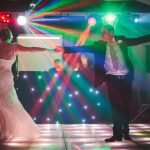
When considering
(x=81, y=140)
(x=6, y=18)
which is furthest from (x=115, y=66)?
(x=6, y=18)

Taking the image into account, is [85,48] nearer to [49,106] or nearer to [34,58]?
[49,106]

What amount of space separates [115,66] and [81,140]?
58.4 inches

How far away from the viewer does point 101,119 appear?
31.5 ft

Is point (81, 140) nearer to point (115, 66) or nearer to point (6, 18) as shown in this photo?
point (115, 66)

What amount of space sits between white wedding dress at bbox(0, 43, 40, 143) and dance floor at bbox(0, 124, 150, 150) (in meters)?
0.29

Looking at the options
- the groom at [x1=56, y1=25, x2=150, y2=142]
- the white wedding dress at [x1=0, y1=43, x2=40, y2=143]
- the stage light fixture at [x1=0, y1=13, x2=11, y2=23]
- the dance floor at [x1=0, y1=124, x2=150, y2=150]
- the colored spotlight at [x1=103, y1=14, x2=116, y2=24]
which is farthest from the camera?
the colored spotlight at [x1=103, y1=14, x2=116, y2=24]

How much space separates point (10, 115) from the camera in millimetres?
6465

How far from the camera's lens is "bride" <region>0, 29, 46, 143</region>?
6.39 m

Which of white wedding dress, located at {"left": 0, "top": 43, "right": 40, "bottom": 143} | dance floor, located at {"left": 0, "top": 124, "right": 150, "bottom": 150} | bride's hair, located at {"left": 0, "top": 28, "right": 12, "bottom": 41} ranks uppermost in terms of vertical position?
bride's hair, located at {"left": 0, "top": 28, "right": 12, "bottom": 41}

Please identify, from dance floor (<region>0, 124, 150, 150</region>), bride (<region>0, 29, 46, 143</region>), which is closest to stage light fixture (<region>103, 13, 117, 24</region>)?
dance floor (<region>0, 124, 150, 150</region>)

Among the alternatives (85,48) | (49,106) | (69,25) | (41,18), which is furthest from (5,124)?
(69,25)

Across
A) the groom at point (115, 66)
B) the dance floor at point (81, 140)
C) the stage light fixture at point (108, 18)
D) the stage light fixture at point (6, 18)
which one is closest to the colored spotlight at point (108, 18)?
the stage light fixture at point (108, 18)

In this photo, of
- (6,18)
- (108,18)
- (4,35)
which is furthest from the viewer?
(108,18)

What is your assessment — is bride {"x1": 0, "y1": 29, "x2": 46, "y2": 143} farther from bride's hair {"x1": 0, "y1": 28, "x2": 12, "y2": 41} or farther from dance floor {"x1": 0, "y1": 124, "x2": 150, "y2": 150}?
dance floor {"x1": 0, "y1": 124, "x2": 150, "y2": 150}
